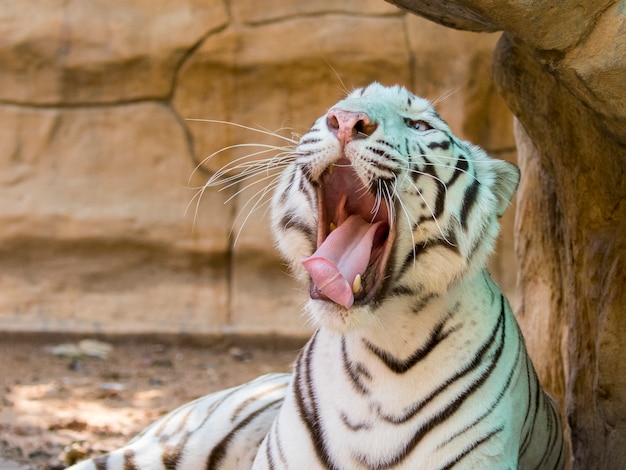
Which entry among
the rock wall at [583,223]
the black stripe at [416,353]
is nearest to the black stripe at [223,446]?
the black stripe at [416,353]

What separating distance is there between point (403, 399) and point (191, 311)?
141 inches

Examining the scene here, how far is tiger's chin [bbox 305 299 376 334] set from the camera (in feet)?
7.54

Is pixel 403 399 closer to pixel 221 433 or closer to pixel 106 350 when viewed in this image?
pixel 221 433

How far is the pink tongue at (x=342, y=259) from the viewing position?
2268mm

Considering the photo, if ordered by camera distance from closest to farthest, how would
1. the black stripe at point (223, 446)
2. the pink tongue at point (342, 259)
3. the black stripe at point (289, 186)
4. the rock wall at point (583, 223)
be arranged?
the pink tongue at point (342, 259) < the black stripe at point (289, 186) < the rock wall at point (583, 223) < the black stripe at point (223, 446)

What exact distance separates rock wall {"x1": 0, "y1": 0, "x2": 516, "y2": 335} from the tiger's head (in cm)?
322

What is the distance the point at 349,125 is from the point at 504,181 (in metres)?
0.58

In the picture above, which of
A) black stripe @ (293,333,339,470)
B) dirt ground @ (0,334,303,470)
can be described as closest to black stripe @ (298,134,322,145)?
black stripe @ (293,333,339,470)

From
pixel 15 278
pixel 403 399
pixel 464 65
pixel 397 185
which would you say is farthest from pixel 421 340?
pixel 15 278

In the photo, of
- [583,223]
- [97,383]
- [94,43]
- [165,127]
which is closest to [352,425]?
[583,223]

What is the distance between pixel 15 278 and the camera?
5836 mm

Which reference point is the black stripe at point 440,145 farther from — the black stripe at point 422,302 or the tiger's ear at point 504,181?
the black stripe at point 422,302

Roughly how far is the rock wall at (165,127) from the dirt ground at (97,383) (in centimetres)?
13

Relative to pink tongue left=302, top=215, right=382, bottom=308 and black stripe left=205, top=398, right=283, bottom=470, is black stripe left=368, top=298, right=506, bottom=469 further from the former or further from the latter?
black stripe left=205, top=398, right=283, bottom=470
